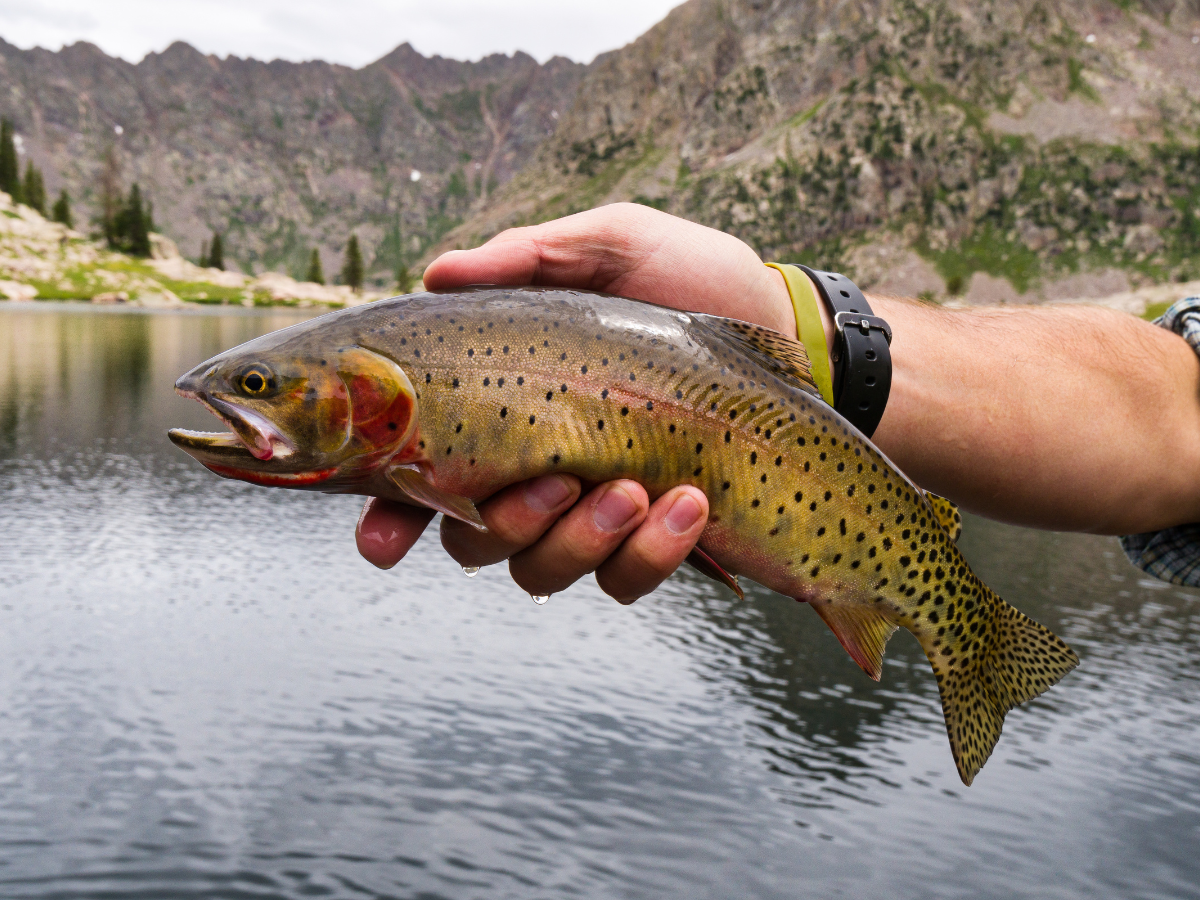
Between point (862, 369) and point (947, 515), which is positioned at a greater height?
point (862, 369)

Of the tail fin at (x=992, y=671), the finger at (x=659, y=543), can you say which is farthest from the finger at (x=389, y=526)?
the tail fin at (x=992, y=671)

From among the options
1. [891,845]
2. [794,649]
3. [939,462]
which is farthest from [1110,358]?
[794,649]

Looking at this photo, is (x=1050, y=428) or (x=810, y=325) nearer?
(x=810, y=325)

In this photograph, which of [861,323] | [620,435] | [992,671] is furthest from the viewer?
[861,323]

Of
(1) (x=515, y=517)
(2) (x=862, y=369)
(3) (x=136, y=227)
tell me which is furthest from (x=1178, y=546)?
(3) (x=136, y=227)

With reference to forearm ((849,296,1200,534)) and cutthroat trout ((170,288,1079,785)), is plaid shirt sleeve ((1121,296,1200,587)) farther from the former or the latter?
cutthroat trout ((170,288,1079,785))

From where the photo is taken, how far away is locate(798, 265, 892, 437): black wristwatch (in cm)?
521

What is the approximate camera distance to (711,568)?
4840mm

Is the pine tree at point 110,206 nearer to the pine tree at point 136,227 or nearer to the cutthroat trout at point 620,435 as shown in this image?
the pine tree at point 136,227

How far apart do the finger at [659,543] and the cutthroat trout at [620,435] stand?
98 millimetres

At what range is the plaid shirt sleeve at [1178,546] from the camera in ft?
19.6

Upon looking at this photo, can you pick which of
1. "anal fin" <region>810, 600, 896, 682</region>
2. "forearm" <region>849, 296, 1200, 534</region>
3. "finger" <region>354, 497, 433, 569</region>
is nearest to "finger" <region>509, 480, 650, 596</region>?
"finger" <region>354, 497, 433, 569</region>

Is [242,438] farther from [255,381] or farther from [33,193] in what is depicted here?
[33,193]

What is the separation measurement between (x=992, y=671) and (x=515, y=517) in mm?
2828
